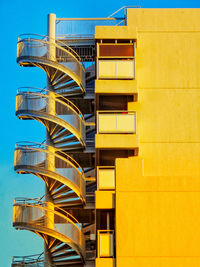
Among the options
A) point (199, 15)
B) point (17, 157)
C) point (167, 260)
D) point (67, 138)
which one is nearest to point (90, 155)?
point (67, 138)

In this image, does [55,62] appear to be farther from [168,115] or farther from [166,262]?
[166,262]

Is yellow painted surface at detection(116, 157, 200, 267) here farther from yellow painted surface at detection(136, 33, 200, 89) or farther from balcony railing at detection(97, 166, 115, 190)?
yellow painted surface at detection(136, 33, 200, 89)

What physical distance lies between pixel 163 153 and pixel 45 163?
517cm

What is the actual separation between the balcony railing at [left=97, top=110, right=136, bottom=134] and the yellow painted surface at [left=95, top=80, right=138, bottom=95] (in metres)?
1.25

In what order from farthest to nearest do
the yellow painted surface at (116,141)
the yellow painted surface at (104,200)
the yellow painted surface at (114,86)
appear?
the yellow painted surface at (114,86)
the yellow painted surface at (116,141)
the yellow painted surface at (104,200)

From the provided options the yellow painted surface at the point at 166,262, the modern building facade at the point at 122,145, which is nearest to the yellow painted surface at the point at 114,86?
the modern building facade at the point at 122,145

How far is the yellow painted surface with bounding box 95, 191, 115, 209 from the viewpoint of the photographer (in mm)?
34844

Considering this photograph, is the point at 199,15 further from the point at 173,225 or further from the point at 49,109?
the point at 173,225

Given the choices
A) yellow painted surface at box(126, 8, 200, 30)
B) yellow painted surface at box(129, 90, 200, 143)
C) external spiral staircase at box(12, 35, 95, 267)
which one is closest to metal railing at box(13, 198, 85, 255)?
external spiral staircase at box(12, 35, 95, 267)

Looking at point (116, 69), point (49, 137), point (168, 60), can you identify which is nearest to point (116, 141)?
point (116, 69)

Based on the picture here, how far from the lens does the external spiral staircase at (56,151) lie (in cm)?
3759

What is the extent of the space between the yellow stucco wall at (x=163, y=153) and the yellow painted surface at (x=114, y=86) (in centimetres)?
17

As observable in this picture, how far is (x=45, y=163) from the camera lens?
38594 mm

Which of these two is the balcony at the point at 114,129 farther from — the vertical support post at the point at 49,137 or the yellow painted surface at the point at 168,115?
the vertical support post at the point at 49,137
